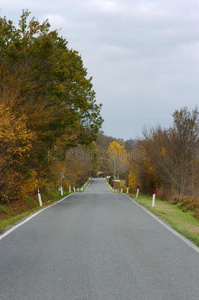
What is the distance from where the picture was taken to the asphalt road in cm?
477

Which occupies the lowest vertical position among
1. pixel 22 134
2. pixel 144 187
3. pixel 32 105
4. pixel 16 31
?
pixel 144 187

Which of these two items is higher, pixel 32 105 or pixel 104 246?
pixel 32 105

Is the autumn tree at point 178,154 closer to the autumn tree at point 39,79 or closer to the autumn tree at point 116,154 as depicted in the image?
Result: the autumn tree at point 39,79

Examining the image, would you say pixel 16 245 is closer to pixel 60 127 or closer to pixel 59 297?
pixel 59 297

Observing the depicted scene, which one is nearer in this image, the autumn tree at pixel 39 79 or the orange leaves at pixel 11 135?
the orange leaves at pixel 11 135

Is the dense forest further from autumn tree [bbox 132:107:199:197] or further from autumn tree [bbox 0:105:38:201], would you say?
autumn tree [bbox 132:107:199:197]

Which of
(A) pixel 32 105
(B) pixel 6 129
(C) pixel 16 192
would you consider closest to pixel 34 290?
(B) pixel 6 129

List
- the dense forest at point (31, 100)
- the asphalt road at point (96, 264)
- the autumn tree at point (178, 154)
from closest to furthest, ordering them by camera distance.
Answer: the asphalt road at point (96, 264), the dense forest at point (31, 100), the autumn tree at point (178, 154)

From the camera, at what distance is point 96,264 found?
20.2ft

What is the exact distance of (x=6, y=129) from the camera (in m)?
13.5

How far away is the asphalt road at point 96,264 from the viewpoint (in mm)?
4773

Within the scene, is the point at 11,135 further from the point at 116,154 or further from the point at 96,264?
the point at 116,154

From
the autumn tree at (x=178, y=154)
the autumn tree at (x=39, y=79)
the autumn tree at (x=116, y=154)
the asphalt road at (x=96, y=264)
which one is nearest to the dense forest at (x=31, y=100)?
the autumn tree at (x=39, y=79)

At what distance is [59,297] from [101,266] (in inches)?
62.1
